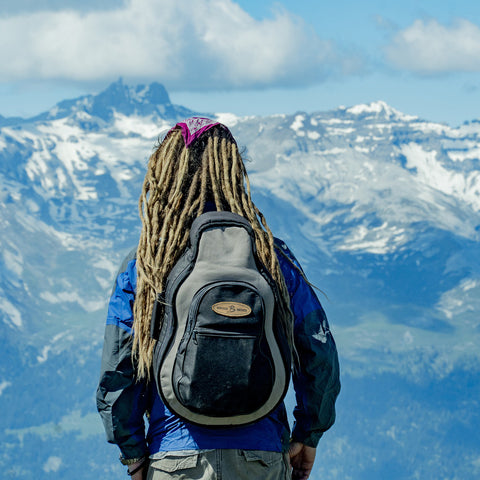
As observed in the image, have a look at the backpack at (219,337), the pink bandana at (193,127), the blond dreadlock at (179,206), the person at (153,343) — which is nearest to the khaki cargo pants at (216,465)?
the person at (153,343)

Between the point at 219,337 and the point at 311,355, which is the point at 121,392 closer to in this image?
the point at 219,337

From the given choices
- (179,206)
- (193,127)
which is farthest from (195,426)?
(193,127)

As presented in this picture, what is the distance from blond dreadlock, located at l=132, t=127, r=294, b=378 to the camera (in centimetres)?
400

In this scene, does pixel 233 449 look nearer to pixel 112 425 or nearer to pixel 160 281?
pixel 112 425

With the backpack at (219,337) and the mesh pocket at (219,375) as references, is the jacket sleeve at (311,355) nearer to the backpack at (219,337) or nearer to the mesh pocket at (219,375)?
the backpack at (219,337)

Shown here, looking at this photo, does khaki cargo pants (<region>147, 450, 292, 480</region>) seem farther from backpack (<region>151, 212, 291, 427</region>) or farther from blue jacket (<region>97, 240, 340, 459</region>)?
backpack (<region>151, 212, 291, 427</region>)

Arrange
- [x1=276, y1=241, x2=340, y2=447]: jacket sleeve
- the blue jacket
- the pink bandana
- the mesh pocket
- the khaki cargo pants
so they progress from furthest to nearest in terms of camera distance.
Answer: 1. the pink bandana
2. [x1=276, y1=241, x2=340, y2=447]: jacket sleeve
3. the blue jacket
4. the khaki cargo pants
5. the mesh pocket

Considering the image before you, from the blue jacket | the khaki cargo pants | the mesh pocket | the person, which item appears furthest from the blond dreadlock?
the khaki cargo pants

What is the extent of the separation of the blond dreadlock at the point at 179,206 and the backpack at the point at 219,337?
17 centimetres

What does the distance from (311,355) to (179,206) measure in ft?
4.19

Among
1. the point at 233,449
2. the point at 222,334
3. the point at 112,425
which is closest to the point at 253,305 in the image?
the point at 222,334

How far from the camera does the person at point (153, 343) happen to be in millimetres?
3854

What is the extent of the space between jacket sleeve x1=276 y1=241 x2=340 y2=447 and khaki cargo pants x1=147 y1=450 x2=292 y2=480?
560 millimetres

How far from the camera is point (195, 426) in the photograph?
12.6 feet
